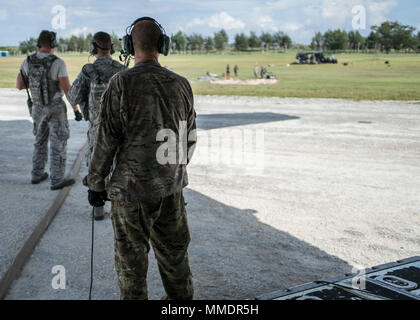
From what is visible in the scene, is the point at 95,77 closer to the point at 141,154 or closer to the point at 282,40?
the point at 141,154

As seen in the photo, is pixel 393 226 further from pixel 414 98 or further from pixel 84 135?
pixel 414 98

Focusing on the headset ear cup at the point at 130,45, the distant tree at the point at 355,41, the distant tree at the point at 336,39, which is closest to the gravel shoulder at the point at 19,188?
the headset ear cup at the point at 130,45

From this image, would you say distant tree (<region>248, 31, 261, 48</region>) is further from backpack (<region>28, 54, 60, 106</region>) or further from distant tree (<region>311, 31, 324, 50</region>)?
backpack (<region>28, 54, 60, 106</region>)

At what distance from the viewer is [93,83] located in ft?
17.4

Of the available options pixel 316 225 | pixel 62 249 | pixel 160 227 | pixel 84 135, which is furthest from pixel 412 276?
pixel 84 135

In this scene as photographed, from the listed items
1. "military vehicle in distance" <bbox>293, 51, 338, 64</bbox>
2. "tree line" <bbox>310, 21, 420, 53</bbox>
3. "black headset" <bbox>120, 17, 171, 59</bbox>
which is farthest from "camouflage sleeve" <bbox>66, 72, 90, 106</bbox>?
"tree line" <bbox>310, 21, 420, 53</bbox>

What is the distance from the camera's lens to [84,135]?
1182 cm

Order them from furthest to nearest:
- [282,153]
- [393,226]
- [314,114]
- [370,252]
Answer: [314,114] → [282,153] → [393,226] → [370,252]

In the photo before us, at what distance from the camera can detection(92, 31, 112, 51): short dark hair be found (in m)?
5.37

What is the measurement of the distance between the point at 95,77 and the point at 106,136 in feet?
8.14

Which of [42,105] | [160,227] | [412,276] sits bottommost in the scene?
[412,276]

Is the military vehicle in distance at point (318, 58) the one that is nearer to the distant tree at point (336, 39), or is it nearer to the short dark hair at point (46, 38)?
the distant tree at point (336, 39)

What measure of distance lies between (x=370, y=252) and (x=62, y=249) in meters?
3.34

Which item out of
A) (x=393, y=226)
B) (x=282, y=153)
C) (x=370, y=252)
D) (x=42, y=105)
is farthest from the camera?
(x=282, y=153)
